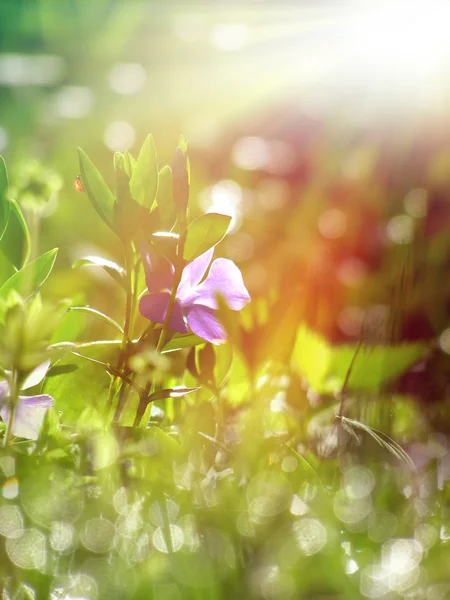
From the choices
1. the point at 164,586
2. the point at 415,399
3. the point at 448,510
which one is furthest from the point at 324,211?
the point at 164,586

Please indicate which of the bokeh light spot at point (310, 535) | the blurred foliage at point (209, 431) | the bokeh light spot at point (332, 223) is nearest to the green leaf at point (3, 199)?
the blurred foliage at point (209, 431)

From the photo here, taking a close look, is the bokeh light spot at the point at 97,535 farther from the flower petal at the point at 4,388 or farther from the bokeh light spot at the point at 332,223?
the bokeh light spot at the point at 332,223

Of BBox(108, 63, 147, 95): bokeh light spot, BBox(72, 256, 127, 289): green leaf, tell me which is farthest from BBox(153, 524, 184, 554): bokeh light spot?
BBox(108, 63, 147, 95): bokeh light spot

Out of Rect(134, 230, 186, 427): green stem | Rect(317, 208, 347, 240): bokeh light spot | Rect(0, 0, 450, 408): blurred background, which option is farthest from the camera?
Rect(317, 208, 347, 240): bokeh light spot

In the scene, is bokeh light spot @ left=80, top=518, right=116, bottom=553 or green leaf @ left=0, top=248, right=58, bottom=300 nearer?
bokeh light spot @ left=80, top=518, right=116, bottom=553

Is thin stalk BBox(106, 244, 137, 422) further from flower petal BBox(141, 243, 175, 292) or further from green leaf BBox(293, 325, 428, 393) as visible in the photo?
green leaf BBox(293, 325, 428, 393)

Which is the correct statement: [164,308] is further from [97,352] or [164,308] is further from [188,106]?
[188,106]
